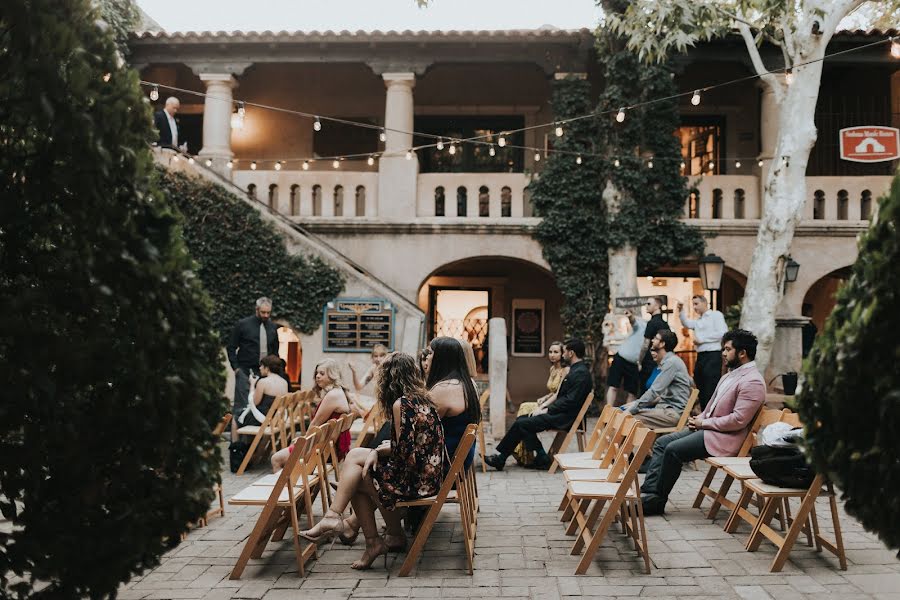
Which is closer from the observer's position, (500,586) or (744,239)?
(500,586)

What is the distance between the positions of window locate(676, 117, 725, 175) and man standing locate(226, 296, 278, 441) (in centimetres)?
1062

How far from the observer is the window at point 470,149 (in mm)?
17469

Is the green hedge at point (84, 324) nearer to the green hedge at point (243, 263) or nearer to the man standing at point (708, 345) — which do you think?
the man standing at point (708, 345)

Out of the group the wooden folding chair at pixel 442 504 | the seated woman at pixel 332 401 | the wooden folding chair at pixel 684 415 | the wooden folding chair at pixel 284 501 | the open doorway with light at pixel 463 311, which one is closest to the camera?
the wooden folding chair at pixel 284 501

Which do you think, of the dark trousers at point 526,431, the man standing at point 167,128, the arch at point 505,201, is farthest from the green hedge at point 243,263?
the dark trousers at point 526,431

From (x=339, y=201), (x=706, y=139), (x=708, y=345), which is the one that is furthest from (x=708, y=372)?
(x=339, y=201)

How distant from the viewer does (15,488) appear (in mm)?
3375

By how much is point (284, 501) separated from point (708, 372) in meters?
7.30

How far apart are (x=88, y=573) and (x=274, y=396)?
562 cm

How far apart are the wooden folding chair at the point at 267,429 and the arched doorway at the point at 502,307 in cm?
936

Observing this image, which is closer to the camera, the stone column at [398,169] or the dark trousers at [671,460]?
the dark trousers at [671,460]

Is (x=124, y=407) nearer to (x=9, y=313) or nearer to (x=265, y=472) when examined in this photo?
(x=9, y=313)

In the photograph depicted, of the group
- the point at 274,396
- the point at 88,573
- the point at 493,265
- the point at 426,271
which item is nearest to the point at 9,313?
the point at 88,573

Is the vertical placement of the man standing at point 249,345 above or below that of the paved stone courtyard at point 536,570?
above
